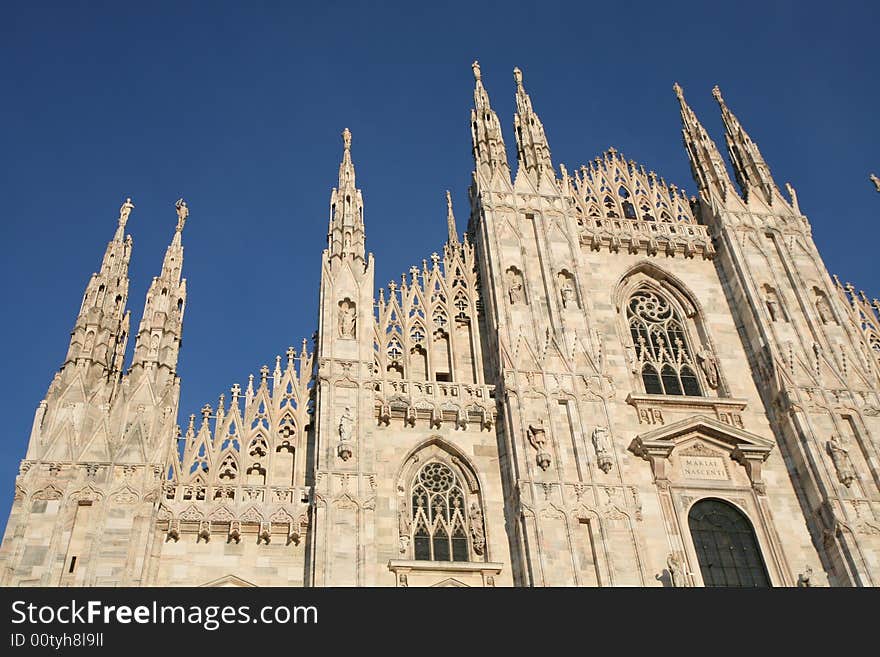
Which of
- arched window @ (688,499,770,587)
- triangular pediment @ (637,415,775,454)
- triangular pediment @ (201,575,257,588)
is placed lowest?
triangular pediment @ (201,575,257,588)

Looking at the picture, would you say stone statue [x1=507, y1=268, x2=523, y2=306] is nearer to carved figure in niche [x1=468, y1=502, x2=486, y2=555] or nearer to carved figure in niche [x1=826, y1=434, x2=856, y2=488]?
carved figure in niche [x1=468, y1=502, x2=486, y2=555]

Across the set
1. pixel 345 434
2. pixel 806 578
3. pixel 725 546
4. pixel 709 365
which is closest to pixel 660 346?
pixel 709 365

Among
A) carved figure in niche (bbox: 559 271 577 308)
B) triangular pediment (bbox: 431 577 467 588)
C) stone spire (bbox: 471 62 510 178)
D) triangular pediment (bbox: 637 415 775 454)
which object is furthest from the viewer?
stone spire (bbox: 471 62 510 178)

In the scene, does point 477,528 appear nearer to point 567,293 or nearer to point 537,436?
point 537,436

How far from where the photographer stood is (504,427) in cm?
1916

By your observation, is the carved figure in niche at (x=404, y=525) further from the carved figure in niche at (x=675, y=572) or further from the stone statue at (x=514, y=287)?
the stone statue at (x=514, y=287)

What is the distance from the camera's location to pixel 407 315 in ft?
69.3

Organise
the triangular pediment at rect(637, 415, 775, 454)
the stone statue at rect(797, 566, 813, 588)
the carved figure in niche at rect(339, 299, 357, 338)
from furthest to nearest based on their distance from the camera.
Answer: the carved figure in niche at rect(339, 299, 357, 338) < the triangular pediment at rect(637, 415, 775, 454) < the stone statue at rect(797, 566, 813, 588)

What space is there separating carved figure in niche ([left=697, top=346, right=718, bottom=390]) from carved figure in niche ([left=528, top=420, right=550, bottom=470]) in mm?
4894

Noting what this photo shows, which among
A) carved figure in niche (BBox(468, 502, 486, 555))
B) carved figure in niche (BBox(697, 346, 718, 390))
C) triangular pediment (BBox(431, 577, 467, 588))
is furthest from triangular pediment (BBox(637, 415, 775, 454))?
triangular pediment (BBox(431, 577, 467, 588))

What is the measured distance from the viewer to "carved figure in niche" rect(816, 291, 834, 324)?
22.3m

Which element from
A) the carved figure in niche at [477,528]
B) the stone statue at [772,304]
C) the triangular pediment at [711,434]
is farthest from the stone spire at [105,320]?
the stone statue at [772,304]
